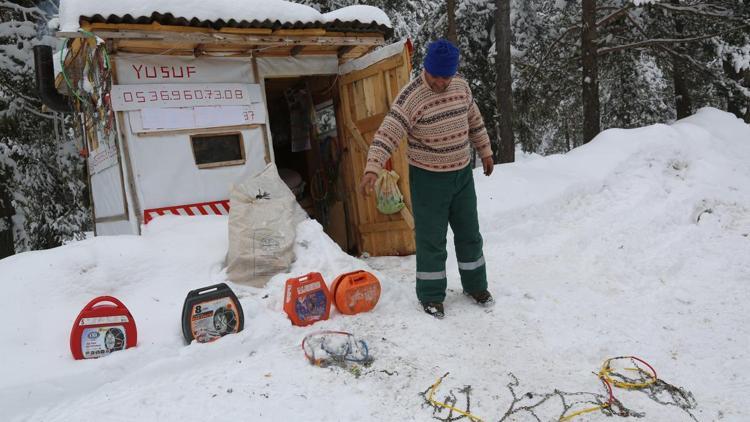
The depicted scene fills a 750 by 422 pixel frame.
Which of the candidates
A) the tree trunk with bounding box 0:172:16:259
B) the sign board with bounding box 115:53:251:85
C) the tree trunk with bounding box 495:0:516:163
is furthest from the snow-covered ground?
the tree trunk with bounding box 0:172:16:259

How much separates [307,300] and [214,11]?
3.52m

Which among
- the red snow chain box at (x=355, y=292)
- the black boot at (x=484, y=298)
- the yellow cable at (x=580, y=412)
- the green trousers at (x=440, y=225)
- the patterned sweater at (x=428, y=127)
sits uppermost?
the patterned sweater at (x=428, y=127)

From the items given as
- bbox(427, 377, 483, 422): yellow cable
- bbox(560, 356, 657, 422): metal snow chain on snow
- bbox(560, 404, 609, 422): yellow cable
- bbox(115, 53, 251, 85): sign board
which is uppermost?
bbox(115, 53, 251, 85): sign board

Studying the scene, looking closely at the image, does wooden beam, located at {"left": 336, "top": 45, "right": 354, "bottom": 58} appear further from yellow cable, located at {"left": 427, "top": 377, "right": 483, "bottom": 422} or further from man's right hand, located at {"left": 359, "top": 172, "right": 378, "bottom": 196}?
yellow cable, located at {"left": 427, "top": 377, "right": 483, "bottom": 422}

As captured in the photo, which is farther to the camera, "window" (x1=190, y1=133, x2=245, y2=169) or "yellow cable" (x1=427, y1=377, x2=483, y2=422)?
"window" (x1=190, y1=133, x2=245, y2=169)

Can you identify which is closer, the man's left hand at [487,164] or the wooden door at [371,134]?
the man's left hand at [487,164]

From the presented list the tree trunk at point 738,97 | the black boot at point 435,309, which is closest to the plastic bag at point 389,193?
the black boot at point 435,309

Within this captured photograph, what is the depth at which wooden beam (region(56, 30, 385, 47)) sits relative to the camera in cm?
486

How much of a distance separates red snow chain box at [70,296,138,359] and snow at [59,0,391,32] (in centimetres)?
302

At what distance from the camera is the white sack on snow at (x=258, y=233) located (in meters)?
4.45

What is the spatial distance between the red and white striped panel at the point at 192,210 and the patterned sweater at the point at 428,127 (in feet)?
9.07

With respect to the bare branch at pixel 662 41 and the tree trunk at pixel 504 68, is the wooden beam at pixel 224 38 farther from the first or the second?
the bare branch at pixel 662 41

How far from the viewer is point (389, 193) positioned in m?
5.92

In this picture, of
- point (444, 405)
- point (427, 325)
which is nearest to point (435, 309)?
point (427, 325)
